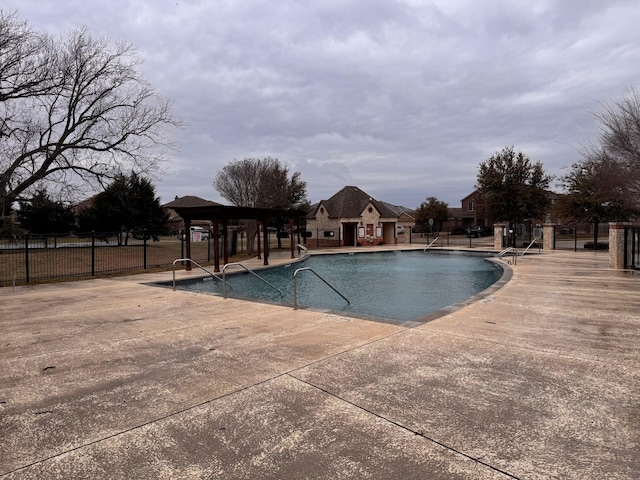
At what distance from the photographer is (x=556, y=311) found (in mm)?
8164

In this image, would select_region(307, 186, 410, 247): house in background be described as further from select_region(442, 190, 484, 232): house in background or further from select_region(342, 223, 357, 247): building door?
select_region(442, 190, 484, 232): house in background

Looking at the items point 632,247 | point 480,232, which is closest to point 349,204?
point 632,247

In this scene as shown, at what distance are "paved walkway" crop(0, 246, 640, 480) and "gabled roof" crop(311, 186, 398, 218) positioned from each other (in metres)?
31.7

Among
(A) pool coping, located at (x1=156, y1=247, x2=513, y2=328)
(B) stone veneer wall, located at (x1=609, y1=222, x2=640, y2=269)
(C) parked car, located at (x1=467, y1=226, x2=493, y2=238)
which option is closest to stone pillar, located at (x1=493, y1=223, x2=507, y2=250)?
(A) pool coping, located at (x1=156, y1=247, x2=513, y2=328)

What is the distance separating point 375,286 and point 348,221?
2380 centimetres

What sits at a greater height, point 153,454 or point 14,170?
point 14,170

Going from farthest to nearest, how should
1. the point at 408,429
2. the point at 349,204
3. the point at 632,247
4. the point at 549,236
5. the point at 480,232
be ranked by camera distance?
the point at 480,232
the point at 349,204
the point at 549,236
the point at 632,247
the point at 408,429

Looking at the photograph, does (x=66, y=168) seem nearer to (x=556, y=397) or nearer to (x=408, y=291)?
(x=408, y=291)

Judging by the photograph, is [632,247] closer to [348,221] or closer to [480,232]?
[348,221]

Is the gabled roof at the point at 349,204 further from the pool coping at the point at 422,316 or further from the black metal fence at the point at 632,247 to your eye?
the black metal fence at the point at 632,247

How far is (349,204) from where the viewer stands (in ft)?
131

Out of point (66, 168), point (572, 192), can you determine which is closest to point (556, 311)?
point (66, 168)

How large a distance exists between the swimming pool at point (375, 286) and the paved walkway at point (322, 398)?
2.46 meters

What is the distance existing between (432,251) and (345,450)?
3106cm
